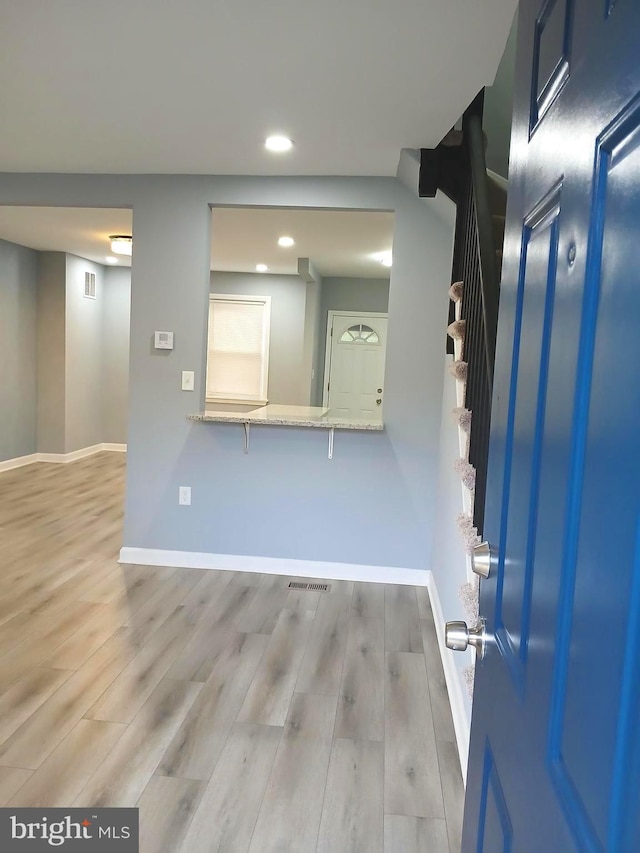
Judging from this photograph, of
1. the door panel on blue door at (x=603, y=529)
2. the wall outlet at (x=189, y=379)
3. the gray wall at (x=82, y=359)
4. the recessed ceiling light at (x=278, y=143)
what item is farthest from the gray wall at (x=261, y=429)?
the gray wall at (x=82, y=359)

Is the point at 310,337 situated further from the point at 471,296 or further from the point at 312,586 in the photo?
the point at 471,296

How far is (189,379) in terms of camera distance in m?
3.68

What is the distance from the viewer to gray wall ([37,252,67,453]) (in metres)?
6.85

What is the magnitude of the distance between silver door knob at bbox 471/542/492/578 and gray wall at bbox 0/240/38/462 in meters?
6.59

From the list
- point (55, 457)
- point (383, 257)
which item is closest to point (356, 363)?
point (383, 257)

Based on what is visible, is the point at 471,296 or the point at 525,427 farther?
the point at 471,296

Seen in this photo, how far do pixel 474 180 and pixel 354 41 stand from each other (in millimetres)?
662

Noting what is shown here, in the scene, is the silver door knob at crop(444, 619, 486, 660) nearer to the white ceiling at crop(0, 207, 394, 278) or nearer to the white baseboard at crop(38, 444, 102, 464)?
the white ceiling at crop(0, 207, 394, 278)

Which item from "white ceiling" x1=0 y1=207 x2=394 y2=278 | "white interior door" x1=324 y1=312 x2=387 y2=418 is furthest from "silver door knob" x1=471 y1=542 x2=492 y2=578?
"white interior door" x1=324 y1=312 x2=387 y2=418

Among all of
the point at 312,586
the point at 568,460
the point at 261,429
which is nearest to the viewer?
the point at 568,460

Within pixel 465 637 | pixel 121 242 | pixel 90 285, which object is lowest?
pixel 465 637

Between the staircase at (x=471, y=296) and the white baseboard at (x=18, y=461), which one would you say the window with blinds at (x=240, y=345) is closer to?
the white baseboard at (x=18, y=461)

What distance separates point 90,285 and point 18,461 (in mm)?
2373

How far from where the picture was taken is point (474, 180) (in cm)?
227
